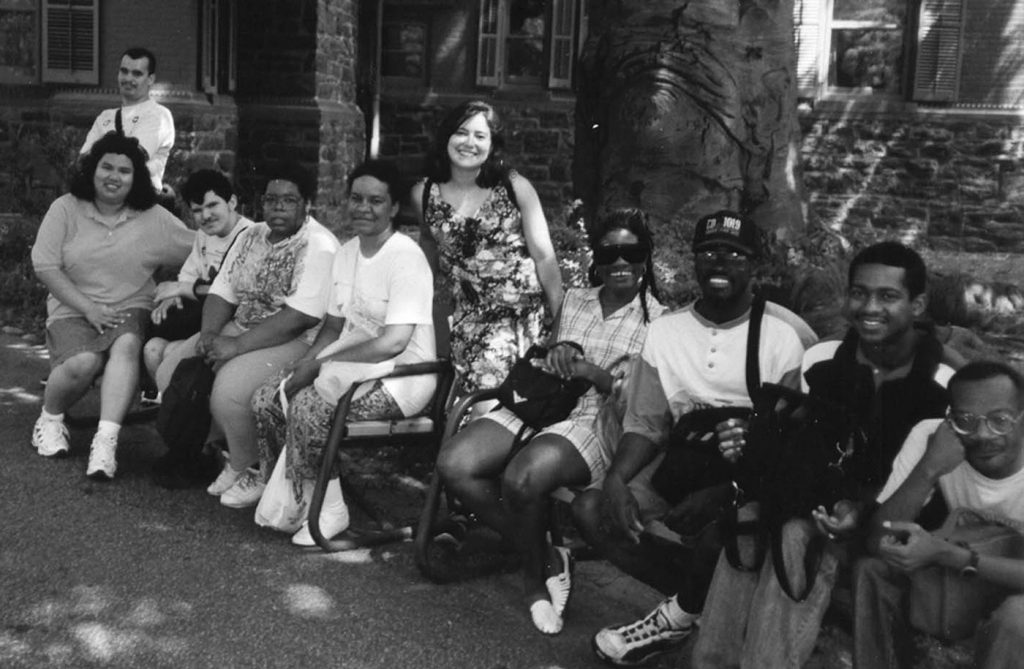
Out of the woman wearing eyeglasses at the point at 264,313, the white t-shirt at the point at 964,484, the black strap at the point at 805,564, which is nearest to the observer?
the white t-shirt at the point at 964,484

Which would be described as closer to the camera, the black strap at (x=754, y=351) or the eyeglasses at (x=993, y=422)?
the eyeglasses at (x=993, y=422)

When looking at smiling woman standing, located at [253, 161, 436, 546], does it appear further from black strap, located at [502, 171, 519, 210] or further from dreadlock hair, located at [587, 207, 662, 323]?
dreadlock hair, located at [587, 207, 662, 323]

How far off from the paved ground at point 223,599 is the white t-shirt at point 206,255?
44.7 inches

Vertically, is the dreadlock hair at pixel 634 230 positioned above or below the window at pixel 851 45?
below

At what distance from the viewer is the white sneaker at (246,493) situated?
Answer: 6.41 m

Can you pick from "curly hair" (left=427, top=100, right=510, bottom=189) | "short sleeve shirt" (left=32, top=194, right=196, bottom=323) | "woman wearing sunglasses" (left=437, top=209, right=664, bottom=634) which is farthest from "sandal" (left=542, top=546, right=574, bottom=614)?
"short sleeve shirt" (left=32, top=194, right=196, bottom=323)

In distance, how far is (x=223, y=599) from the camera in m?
5.29

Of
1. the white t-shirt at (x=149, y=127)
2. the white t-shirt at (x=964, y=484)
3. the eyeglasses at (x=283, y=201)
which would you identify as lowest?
the white t-shirt at (x=964, y=484)

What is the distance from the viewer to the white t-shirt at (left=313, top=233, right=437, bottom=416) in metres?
5.98

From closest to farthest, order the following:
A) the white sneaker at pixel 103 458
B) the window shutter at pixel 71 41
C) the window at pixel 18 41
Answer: the white sneaker at pixel 103 458
the window shutter at pixel 71 41
the window at pixel 18 41

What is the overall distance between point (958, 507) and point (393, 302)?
2.65 m

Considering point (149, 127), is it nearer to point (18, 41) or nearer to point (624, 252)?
point (624, 252)

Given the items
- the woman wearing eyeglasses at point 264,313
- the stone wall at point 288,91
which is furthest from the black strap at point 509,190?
the stone wall at point 288,91

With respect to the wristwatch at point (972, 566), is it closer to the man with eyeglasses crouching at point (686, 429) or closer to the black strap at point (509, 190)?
the man with eyeglasses crouching at point (686, 429)
